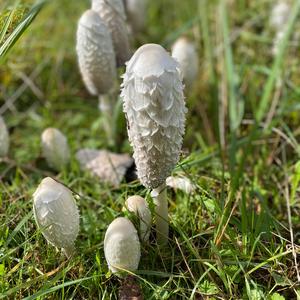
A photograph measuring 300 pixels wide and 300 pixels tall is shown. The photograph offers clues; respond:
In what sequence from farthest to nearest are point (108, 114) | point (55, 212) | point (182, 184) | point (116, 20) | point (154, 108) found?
point (108, 114)
point (116, 20)
point (182, 184)
point (55, 212)
point (154, 108)

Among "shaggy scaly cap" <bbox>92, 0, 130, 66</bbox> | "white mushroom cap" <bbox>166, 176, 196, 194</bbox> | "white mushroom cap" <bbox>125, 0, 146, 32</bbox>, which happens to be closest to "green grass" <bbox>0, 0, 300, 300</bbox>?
"white mushroom cap" <bbox>166, 176, 196, 194</bbox>

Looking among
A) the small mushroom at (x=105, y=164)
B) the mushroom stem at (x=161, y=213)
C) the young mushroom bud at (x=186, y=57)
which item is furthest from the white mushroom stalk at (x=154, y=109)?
the young mushroom bud at (x=186, y=57)

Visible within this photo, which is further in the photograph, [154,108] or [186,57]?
[186,57]

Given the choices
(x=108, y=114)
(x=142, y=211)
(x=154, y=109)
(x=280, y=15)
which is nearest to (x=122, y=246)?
(x=142, y=211)

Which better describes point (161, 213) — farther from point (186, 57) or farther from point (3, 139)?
point (186, 57)

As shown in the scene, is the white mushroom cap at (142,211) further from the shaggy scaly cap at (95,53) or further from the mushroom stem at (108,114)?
the mushroom stem at (108,114)

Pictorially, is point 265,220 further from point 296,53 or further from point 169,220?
point 296,53
